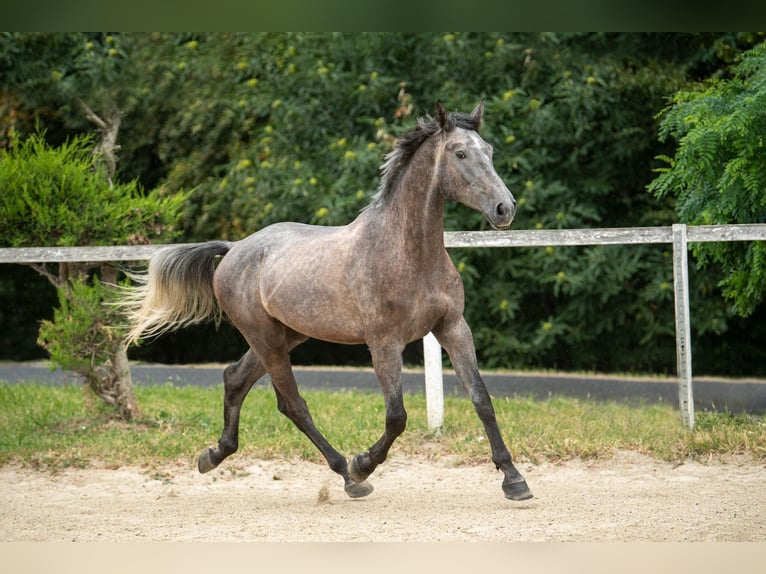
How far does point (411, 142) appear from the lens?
15.0 ft

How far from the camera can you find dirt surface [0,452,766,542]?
4410 mm

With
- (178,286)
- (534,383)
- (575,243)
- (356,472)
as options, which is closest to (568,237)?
(575,243)

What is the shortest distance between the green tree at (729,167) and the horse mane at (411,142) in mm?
2592

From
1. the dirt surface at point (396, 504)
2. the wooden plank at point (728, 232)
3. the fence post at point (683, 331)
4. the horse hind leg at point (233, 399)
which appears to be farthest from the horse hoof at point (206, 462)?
the wooden plank at point (728, 232)

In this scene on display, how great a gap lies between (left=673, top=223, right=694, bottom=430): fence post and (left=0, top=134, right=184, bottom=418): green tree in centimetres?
381

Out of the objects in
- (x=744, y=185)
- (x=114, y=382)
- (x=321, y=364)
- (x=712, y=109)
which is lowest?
(x=321, y=364)

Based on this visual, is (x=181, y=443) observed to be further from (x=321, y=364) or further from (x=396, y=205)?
(x=321, y=364)

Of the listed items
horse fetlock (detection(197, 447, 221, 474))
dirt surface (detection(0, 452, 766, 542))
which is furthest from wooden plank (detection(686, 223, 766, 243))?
horse fetlock (detection(197, 447, 221, 474))

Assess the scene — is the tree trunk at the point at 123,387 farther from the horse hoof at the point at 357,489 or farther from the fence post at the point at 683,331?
the fence post at the point at 683,331

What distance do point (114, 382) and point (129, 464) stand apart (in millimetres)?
1129

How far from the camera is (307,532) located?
4492 mm
